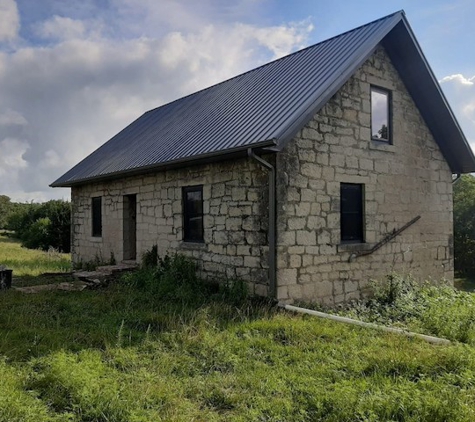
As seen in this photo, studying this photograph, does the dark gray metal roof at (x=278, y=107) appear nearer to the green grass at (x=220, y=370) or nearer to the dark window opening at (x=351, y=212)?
the dark window opening at (x=351, y=212)

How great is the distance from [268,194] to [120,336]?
12.3ft

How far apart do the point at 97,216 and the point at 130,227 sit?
231 cm

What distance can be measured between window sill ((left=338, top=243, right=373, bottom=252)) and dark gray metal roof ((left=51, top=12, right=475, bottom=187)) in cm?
288

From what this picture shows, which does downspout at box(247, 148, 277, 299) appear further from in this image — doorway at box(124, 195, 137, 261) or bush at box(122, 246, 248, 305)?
doorway at box(124, 195, 137, 261)

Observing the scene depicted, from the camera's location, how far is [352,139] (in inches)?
376

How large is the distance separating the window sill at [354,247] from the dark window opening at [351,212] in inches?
6.2

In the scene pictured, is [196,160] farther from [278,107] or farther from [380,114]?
[380,114]

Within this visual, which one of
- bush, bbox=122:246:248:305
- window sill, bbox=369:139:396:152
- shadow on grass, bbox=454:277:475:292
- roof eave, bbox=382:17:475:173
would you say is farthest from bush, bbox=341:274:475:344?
shadow on grass, bbox=454:277:475:292

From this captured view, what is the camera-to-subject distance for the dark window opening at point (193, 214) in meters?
10.0

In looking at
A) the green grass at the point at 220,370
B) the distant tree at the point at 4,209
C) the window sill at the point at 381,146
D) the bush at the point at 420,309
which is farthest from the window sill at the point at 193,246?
the distant tree at the point at 4,209

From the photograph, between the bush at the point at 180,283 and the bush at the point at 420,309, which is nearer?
the bush at the point at 420,309

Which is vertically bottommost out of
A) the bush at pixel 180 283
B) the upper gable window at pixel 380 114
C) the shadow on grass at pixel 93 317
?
the shadow on grass at pixel 93 317

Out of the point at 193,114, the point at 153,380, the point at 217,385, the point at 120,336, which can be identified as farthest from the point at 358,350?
the point at 193,114

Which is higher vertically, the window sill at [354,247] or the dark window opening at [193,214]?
the dark window opening at [193,214]
